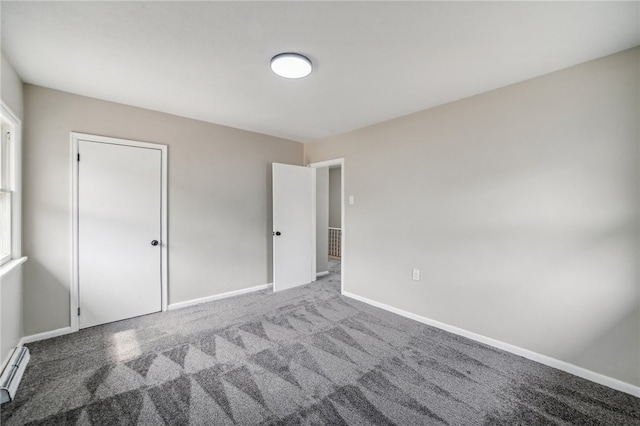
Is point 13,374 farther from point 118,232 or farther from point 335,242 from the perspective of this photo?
point 335,242

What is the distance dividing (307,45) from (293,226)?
2.86 meters

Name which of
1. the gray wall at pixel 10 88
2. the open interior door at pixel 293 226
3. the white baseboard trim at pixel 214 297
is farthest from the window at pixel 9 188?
the open interior door at pixel 293 226

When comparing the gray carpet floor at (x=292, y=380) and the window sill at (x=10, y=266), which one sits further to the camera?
the window sill at (x=10, y=266)

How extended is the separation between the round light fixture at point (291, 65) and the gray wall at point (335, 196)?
5542 millimetres

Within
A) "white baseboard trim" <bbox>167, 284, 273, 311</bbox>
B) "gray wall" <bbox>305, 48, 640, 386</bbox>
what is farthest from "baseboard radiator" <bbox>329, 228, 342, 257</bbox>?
"gray wall" <bbox>305, 48, 640, 386</bbox>

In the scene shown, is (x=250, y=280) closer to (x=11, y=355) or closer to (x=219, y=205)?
(x=219, y=205)

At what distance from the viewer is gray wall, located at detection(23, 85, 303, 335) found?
2594 mm

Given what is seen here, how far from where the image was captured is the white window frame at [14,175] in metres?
2.31

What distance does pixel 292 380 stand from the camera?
6.73 feet

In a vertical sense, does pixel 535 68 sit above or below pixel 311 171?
above

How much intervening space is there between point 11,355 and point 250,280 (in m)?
2.40

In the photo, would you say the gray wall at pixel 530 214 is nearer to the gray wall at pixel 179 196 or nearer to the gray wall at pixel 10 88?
the gray wall at pixel 179 196

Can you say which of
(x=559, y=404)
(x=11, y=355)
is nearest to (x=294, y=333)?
(x=559, y=404)

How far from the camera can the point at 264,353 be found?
2430 mm
